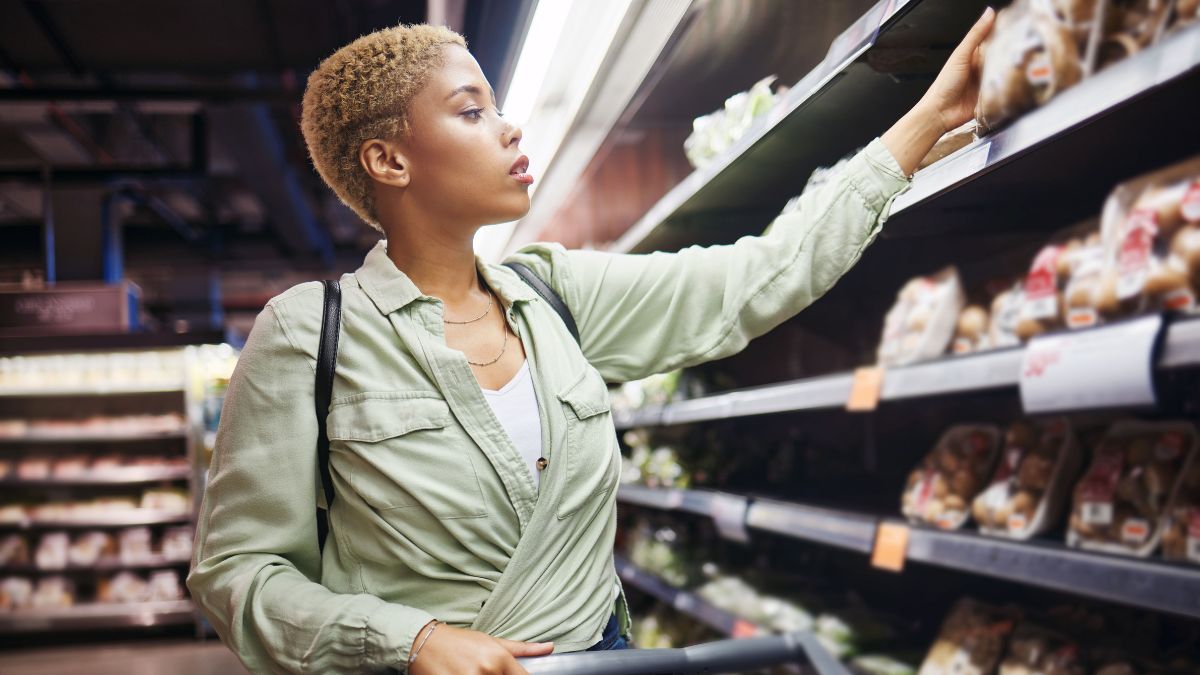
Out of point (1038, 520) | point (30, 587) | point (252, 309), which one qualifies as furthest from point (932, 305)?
point (252, 309)

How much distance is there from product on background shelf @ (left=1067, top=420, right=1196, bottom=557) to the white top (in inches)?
36.0

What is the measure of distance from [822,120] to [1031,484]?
86 centimetres

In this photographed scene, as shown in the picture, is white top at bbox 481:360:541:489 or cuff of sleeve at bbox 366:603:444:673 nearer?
cuff of sleeve at bbox 366:603:444:673

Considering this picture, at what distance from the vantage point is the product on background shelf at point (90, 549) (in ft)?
24.8

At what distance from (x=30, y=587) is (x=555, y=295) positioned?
793 cm

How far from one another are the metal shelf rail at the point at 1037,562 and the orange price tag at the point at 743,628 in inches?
11.8

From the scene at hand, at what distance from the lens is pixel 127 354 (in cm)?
802

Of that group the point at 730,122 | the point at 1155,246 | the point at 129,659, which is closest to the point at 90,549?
the point at 129,659

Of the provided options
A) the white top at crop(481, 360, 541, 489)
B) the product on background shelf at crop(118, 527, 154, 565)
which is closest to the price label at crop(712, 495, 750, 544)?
the white top at crop(481, 360, 541, 489)

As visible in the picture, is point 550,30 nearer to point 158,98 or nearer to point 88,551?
point 158,98

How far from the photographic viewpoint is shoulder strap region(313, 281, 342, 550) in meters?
1.23

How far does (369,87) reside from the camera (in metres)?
1.35

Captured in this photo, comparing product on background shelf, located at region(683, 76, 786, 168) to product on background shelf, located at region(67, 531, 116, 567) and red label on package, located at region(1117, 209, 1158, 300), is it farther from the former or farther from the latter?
product on background shelf, located at region(67, 531, 116, 567)

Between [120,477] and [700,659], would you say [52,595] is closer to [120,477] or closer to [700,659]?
[120,477]
